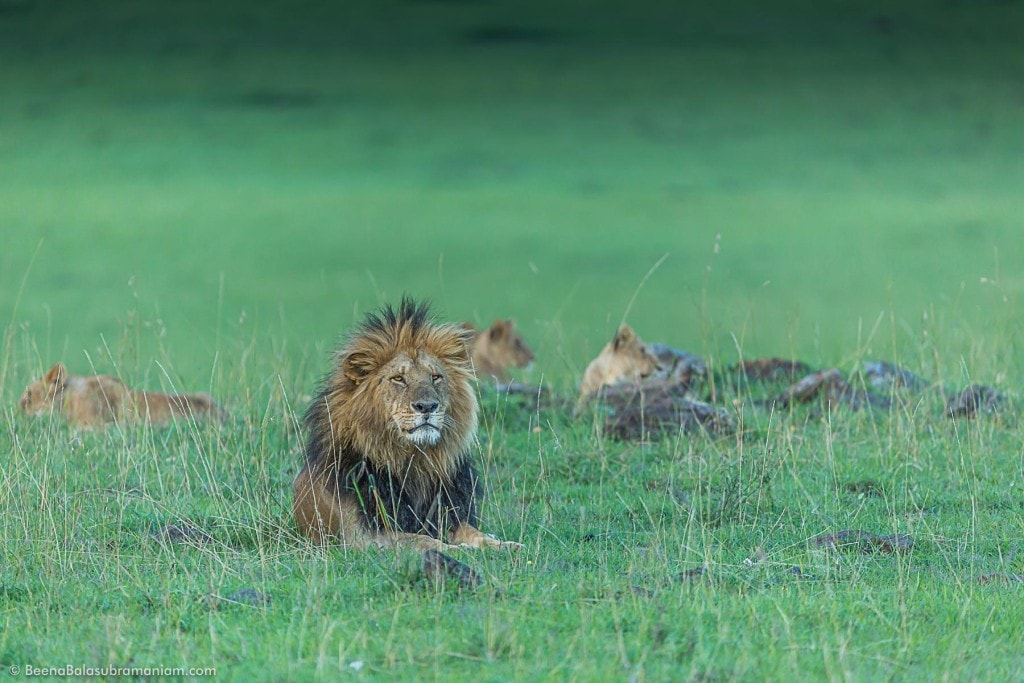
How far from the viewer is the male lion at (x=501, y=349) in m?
16.1

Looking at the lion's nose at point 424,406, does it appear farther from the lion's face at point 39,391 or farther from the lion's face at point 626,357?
the lion's face at point 626,357

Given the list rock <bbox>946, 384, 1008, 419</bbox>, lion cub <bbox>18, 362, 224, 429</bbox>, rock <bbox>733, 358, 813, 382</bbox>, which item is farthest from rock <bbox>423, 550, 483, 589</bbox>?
rock <bbox>733, 358, 813, 382</bbox>

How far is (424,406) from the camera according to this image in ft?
24.7

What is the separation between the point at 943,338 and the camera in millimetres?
13086

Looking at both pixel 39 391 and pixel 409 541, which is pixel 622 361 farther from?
pixel 409 541

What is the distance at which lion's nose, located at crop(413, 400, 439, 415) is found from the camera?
7508 mm

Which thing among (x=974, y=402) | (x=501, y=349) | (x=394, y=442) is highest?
(x=501, y=349)

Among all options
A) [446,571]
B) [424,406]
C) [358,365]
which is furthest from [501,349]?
[446,571]

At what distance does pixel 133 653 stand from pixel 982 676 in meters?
3.29

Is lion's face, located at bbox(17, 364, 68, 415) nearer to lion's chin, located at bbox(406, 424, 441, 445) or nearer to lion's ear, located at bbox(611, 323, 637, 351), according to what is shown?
lion's chin, located at bbox(406, 424, 441, 445)

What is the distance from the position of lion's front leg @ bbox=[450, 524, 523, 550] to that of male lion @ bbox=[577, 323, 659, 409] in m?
5.74

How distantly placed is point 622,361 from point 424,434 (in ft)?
20.5

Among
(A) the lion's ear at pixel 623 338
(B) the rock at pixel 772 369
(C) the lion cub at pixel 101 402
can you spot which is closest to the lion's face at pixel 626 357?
(A) the lion's ear at pixel 623 338

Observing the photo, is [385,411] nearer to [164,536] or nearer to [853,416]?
[164,536]
